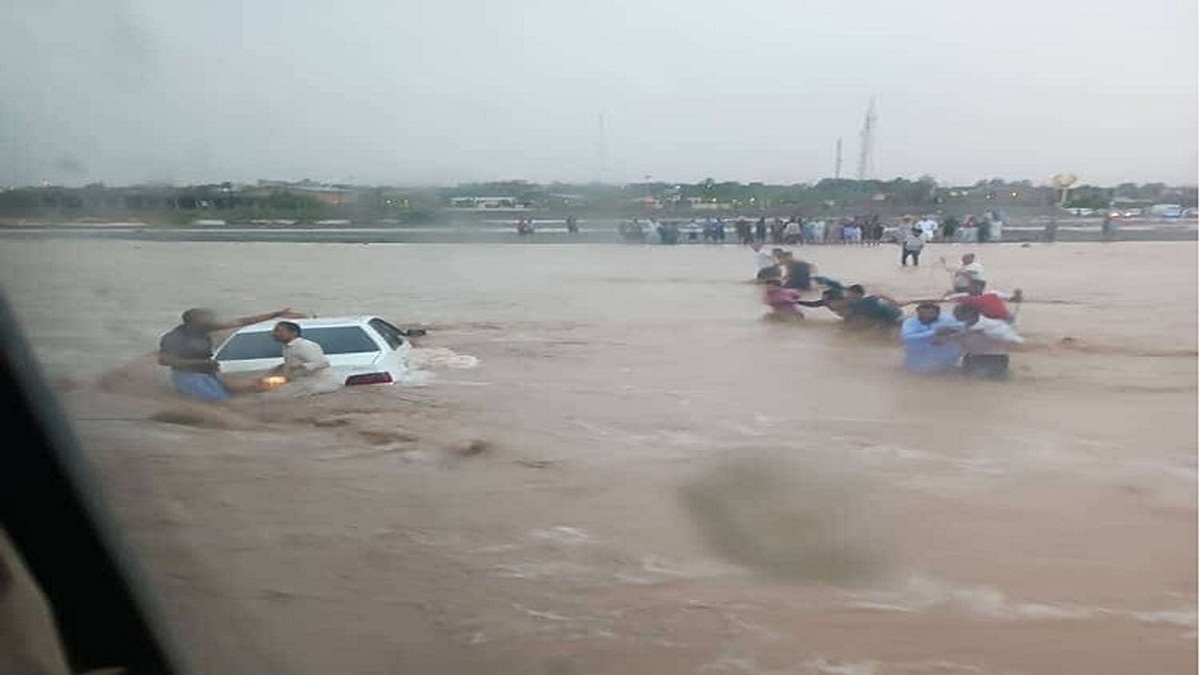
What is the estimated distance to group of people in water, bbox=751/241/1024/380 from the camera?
2037mm

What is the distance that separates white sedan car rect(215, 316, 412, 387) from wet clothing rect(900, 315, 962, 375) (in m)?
0.98

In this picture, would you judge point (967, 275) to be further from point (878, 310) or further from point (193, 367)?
point (193, 367)

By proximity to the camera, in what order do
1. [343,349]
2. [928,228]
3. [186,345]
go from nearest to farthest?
[928,228], [343,349], [186,345]

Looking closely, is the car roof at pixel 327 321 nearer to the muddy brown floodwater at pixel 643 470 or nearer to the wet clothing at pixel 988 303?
the muddy brown floodwater at pixel 643 470

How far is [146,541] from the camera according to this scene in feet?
8.14

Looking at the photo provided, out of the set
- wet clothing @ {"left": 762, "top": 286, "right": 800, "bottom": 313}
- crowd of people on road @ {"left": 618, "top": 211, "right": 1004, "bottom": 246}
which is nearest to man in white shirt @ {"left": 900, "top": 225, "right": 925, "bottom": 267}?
crowd of people on road @ {"left": 618, "top": 211, "right": 1004, "bottom": 246}

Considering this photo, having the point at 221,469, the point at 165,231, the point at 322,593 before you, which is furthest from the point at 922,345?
the point at 165,231

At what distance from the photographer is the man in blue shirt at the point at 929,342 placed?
2045 millimetres

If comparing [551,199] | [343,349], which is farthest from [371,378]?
[551,199]

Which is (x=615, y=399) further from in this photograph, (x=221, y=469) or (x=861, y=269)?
(x=221, y=469)

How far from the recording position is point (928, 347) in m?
2.08

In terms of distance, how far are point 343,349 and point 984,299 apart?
1.22 m

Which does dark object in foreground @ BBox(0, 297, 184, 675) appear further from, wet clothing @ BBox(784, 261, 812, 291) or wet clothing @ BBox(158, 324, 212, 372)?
wet clothing @ BBox(784, 261, 812, 291)

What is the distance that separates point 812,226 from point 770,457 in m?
0.45
